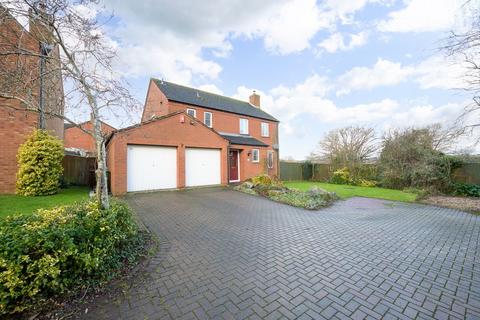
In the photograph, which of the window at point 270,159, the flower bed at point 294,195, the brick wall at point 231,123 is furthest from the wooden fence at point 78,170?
the window at point 270,159

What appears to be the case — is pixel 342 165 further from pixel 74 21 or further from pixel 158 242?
pixel 74 21

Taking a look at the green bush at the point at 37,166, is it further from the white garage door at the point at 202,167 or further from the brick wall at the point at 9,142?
the white garage door at the point at 202,167

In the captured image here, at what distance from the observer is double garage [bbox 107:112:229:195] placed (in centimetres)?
1014

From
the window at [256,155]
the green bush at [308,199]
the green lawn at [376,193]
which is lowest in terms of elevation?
the green lawn at [376,193]

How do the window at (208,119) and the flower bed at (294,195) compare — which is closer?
the flower bed at (294,195)

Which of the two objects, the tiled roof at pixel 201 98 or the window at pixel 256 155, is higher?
the tiled roof at pixel 201 98

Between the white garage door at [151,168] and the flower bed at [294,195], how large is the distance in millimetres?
4324

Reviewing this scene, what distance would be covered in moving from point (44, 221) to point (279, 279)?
3734 mm

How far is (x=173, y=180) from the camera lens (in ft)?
38.7

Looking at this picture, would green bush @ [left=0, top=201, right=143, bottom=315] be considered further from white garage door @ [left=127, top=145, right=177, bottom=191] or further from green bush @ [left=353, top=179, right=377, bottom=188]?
green bush @ [left=353, top=179, right=377, bottom=188]

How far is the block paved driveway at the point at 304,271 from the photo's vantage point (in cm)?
249

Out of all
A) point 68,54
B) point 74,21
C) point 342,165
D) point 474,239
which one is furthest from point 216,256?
point 342,165

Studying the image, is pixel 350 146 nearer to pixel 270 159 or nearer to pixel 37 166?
pixel 270 159

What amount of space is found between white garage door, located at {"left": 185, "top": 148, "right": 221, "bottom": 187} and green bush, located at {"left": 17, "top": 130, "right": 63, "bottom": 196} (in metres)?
→ 6.19
